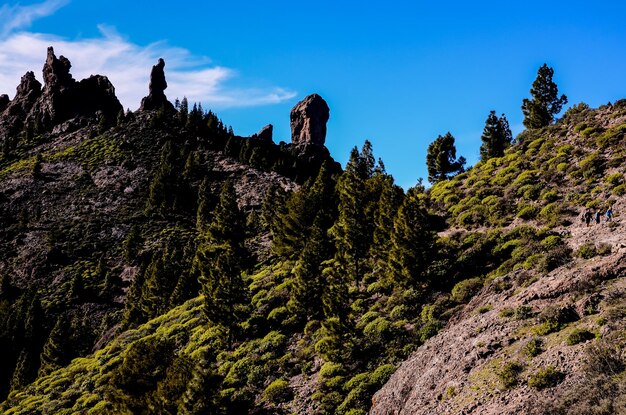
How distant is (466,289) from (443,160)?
52.1 metres

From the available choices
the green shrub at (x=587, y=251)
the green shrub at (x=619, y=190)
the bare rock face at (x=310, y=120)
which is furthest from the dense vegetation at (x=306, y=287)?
the bare rock face at (x=310, y=120)

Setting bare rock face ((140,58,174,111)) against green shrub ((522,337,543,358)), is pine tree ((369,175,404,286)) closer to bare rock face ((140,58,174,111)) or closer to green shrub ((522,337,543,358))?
green shrub ((522,337,543,358))

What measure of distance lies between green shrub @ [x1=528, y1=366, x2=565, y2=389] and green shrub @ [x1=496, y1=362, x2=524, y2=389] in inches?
30.6

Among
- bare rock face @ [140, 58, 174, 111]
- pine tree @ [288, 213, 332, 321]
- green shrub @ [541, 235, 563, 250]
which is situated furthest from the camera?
bare rock face @ [140, 58, 174, 111]

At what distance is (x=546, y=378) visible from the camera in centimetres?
1722

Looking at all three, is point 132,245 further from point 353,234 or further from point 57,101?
point 57,101

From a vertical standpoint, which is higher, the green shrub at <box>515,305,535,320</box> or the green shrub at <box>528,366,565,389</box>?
the green shrub at <box>515,305,535,320</box>

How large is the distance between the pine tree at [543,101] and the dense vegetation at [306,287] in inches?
245

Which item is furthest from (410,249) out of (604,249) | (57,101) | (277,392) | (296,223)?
(57,101)

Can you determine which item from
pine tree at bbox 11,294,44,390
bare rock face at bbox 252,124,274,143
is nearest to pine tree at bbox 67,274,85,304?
pine tree at bbox 11,294,44,390

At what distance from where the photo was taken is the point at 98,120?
142m

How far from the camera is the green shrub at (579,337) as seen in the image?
59.9 feet

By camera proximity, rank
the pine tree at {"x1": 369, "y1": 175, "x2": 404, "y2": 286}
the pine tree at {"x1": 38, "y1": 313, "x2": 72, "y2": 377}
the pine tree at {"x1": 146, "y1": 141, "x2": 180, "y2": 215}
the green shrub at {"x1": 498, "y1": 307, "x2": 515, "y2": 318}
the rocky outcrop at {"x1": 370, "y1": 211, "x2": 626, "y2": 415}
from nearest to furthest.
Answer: the rocky outcrop at {"x1": 370, "y1": 211, "x2": 626, "y2": 415} → the green shrub at {"x1": 498, "y1": 307, "x2": 515, "y2": 318} → the pine tree at {"x1": 369, "y1": 175, "x2": 404, "y2": 286} → the pine tree at {"x1": 38, "y1": 313, "x2": 72, "y2": 377} → the pine tree at {"x1": 146, "y1": 141, "x2": 180, "y2": 215}

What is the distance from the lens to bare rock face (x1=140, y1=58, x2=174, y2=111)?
152m
